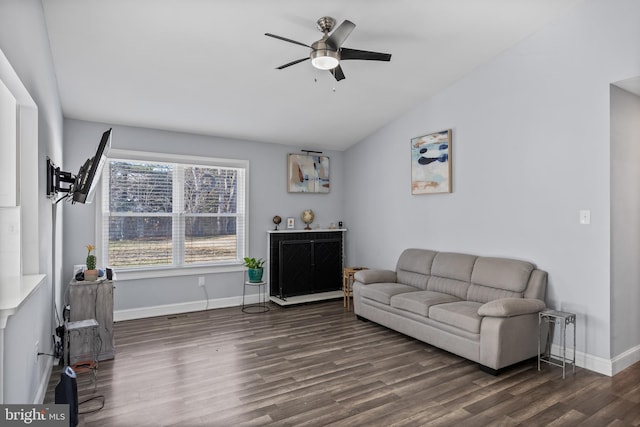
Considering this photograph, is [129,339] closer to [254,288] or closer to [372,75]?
[254,288]

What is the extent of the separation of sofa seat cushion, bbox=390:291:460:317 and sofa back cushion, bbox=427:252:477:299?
0.40ft

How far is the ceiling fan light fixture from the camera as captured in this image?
116 inches


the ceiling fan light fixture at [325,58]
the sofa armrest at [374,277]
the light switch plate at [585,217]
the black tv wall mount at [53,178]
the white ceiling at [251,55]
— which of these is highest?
the white ceiling at [251,55]

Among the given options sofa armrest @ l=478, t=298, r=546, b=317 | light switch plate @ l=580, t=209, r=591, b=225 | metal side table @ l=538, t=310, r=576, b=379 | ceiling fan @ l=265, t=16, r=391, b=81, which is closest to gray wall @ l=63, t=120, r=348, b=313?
ceiling fan @ l=265, t=16, r=391, b=81

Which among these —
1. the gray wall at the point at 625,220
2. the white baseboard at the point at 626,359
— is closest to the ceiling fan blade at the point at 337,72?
the gray wall at the point at 625,220

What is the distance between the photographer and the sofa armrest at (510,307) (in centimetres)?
321

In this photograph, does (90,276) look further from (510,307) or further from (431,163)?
(431,163)

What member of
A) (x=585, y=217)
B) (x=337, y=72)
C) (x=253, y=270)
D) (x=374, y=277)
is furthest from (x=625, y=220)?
(x=253, y=270)

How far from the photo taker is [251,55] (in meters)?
3.71

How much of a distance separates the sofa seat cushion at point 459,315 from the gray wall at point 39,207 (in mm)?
3200

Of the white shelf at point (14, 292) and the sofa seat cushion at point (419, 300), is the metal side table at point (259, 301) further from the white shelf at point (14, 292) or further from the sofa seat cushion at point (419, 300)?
the white shelf at point (14, 292)

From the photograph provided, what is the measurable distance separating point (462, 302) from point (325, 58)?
2.67 metres

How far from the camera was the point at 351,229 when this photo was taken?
21.5 feet

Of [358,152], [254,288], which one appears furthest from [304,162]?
[254,288]
